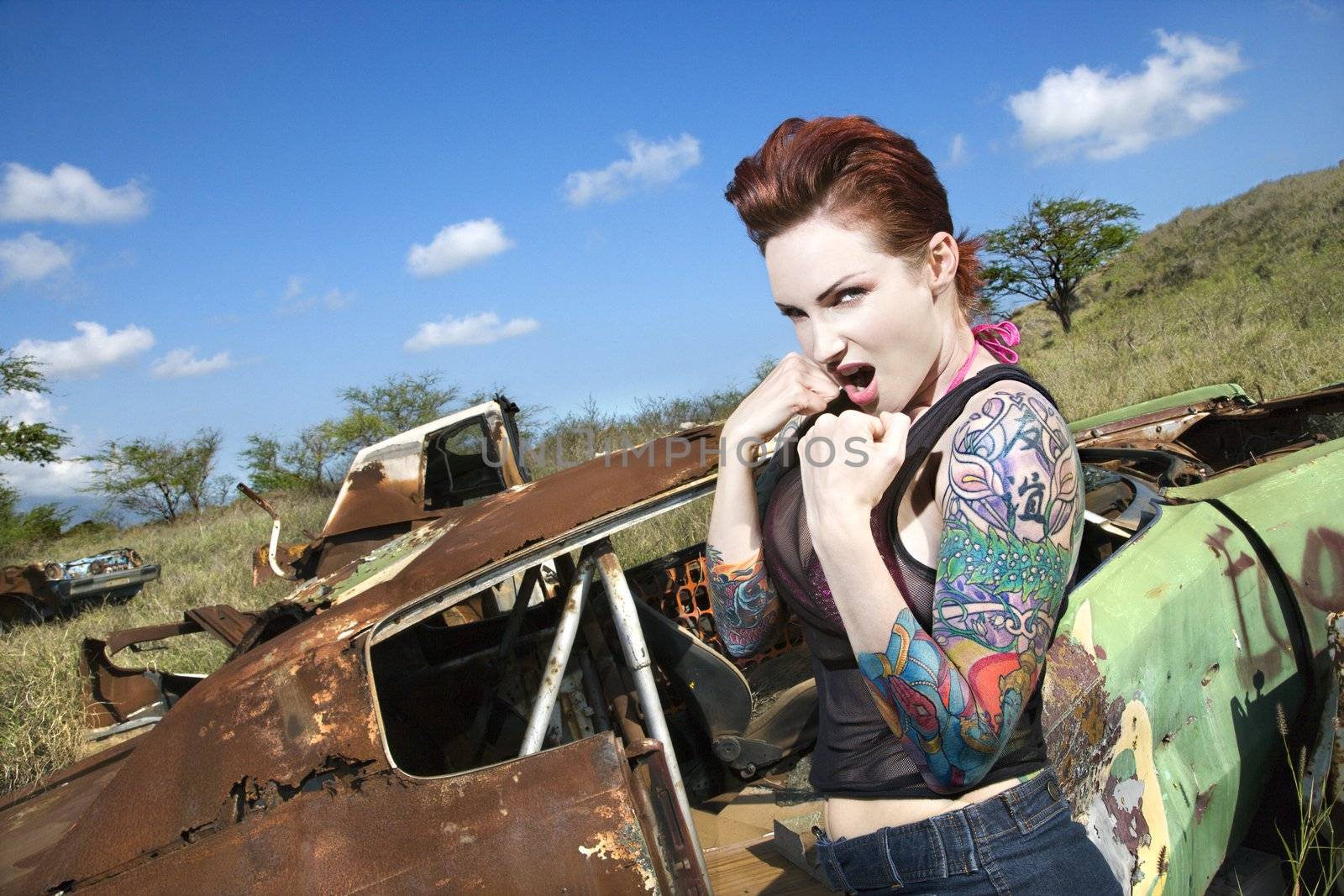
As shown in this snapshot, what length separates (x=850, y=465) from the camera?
124 cm

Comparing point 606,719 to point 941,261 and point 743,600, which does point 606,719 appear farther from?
point 941,261

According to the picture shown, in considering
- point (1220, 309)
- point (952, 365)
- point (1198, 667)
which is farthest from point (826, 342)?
point (1220, 309)

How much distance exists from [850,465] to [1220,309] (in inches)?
564

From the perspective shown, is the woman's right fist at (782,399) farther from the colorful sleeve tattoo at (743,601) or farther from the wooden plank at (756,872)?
the wooden plank at (756,872)

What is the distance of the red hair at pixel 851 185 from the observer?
1.39 meters

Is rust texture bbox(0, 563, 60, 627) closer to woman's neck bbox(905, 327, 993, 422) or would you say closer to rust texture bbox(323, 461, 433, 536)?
rust texture bbox(323, 461, 433, 536)

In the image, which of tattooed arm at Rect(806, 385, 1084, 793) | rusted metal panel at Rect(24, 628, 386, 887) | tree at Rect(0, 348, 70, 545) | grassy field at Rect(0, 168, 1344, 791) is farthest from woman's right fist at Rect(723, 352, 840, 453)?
tree at Rect(0, 348, 70, 545)

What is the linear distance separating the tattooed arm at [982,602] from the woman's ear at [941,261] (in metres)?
0.27

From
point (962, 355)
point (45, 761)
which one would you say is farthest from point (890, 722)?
point (45, 761)

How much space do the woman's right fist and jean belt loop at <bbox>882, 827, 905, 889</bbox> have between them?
27.5 inches

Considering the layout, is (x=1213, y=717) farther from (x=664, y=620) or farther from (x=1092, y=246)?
(x=1092, y=246)

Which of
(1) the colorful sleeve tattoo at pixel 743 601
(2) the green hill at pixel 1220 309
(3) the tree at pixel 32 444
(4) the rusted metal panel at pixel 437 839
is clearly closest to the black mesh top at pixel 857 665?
(1) the colorful sleeve tattoo at pixel 743 601

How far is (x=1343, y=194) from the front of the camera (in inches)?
766

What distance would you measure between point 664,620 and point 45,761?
3.62 meters
